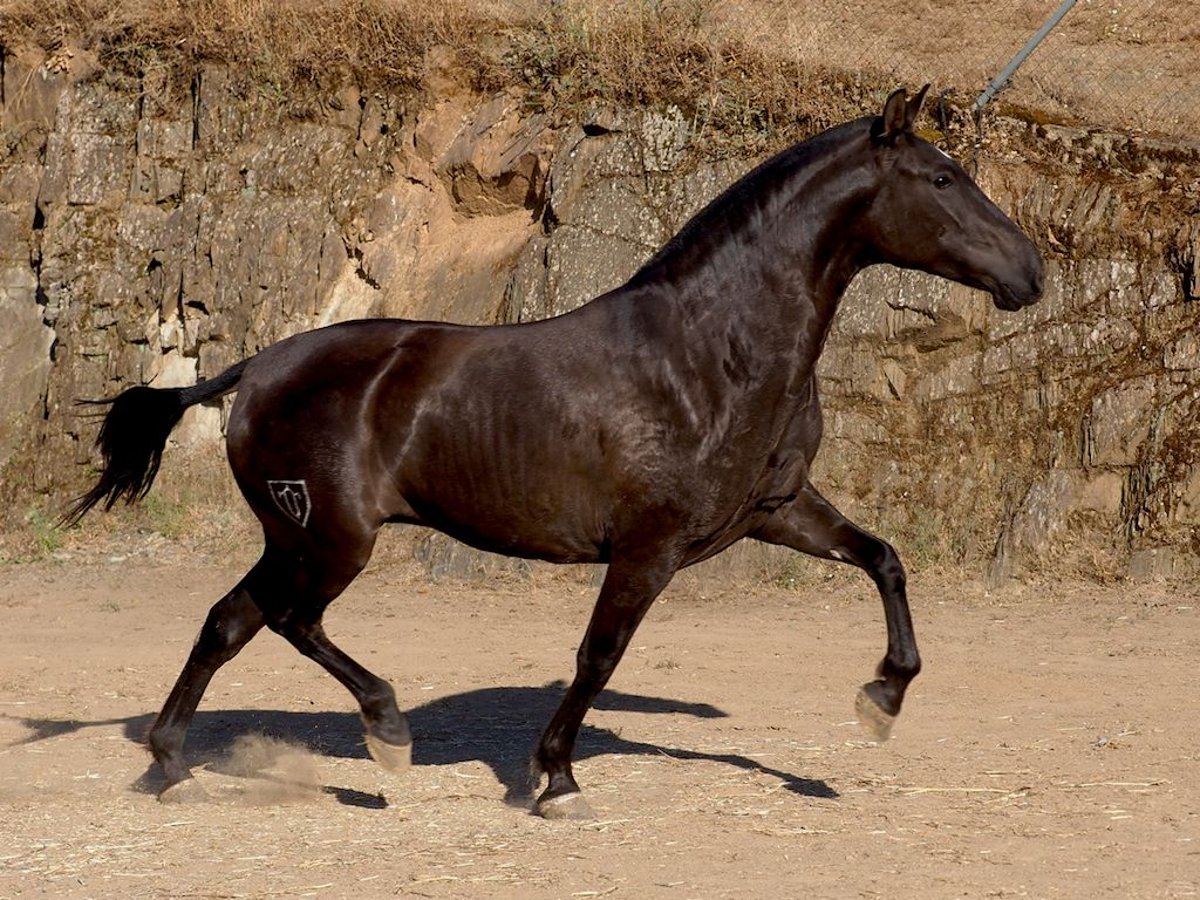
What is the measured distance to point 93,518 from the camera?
13133mm

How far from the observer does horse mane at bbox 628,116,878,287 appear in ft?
18.4

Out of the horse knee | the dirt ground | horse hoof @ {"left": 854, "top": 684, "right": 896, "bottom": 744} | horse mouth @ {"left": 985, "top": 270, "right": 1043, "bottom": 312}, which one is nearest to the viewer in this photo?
the dirt ground

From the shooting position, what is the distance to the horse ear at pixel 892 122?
5445mm

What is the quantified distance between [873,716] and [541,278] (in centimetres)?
706

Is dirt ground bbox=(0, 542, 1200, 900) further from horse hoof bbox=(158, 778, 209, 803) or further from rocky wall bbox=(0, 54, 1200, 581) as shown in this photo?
rocky wall bbox=(0, 54, 1200, 581)

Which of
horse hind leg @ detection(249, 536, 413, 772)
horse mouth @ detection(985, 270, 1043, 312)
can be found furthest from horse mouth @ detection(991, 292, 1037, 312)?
horse hind leg @ detection(249, 536, 413, 772)

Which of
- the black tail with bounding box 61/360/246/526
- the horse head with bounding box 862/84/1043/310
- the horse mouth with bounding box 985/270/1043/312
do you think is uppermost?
the horse head with bounding box 862/84/1043/310

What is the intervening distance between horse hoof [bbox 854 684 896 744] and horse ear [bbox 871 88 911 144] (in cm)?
189

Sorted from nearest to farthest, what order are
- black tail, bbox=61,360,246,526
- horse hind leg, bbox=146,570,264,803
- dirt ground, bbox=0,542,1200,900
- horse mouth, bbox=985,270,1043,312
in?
1. dirt ground, bbox=0,542,1200,900
2. horse mouth, bbox=985,270,1043,312
3. horse hind leg, bbox=146,570,264,803
4. black tail, bbox=61,360,246,526

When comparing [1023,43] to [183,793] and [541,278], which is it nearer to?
[541,278]

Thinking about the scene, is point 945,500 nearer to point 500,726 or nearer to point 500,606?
point 500,606

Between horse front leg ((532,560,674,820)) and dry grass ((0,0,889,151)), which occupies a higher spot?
dry grass ((0,0,889,151))

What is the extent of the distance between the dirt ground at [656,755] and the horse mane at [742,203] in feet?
6.25

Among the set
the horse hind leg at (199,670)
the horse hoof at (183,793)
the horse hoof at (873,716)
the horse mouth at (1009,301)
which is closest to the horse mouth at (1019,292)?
the horse mouth at (1009,301)
